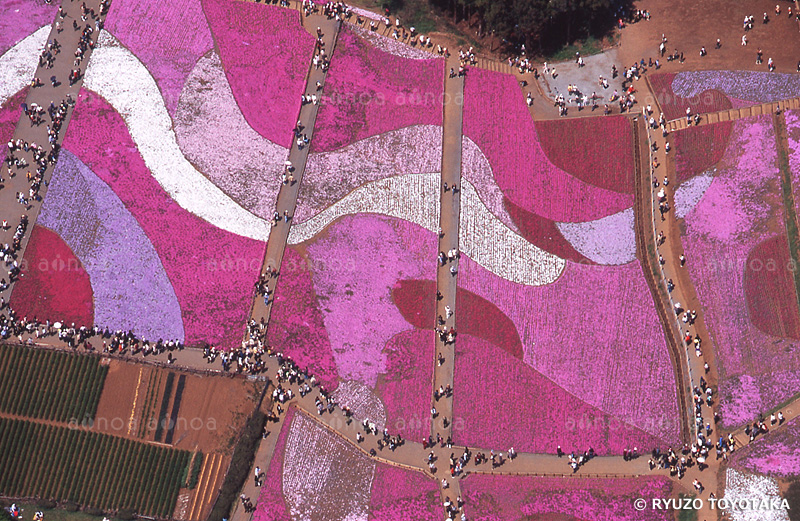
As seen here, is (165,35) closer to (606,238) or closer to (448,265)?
(448,265)

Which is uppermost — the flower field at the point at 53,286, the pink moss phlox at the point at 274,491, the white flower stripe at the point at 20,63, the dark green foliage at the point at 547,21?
the dark green foliage at the point at 547,21

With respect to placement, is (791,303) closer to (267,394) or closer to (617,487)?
(617,487)

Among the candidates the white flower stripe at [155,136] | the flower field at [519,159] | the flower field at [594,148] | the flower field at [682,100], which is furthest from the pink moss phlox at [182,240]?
the flower field at [682,100]

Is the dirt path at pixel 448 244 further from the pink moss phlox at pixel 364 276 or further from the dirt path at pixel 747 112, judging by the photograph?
the dirt path at pixel 747 112

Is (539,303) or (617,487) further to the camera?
(539,303)

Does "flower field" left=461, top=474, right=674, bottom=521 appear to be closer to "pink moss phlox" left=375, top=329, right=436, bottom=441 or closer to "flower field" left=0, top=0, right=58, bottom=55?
"pink moss phlox" left=375, top=329, right=436, bottom=441

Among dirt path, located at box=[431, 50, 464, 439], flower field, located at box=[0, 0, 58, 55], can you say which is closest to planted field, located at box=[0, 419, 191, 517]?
dirt path, located at box=[431, 50, 464, 439]

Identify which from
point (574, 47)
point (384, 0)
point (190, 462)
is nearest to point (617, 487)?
point (190, 462)
